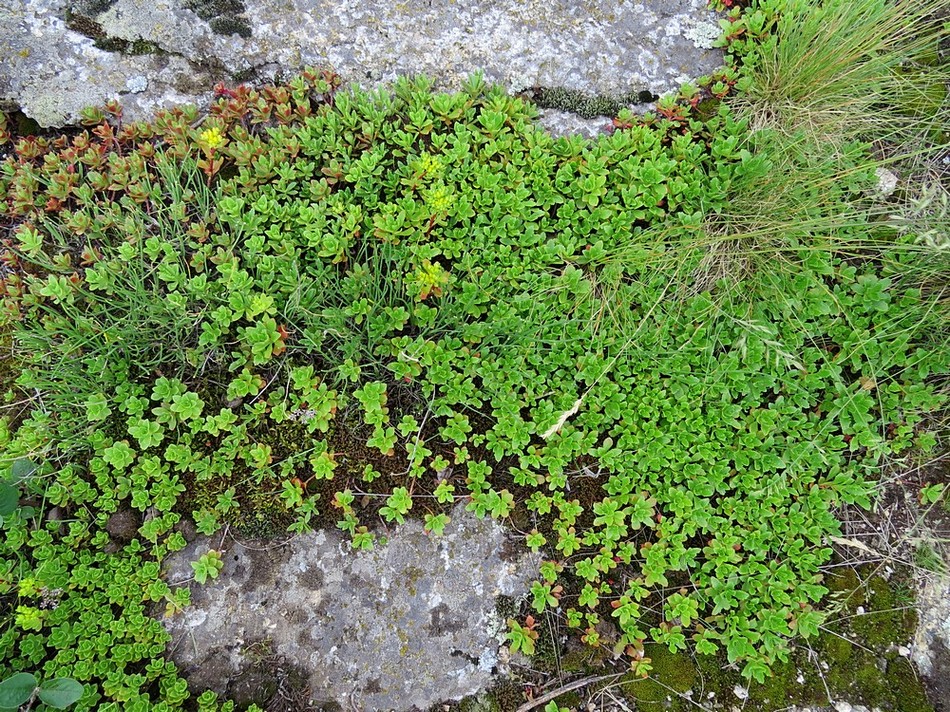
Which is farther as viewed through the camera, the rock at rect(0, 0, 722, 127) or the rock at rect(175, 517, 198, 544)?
the rock at rect(0, 0, 722, 127)

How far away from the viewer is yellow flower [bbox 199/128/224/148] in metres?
3.50

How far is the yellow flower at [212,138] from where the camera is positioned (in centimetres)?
350

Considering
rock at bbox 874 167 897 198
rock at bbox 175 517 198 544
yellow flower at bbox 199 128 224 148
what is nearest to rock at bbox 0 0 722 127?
yellow flower at bbox 199 128 224 148

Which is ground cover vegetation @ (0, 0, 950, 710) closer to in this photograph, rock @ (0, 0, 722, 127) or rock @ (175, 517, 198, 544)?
rock @ (175, 517, 198, 544)

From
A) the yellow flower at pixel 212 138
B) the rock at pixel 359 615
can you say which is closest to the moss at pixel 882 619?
the rock at pixel 359 615

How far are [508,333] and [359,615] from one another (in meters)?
1.89

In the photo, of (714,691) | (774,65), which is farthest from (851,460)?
(774,65)

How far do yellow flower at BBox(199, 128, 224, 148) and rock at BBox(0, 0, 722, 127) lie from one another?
44cm

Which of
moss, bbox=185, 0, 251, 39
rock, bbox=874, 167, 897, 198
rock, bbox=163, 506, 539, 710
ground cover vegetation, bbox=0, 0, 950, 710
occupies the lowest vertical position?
rock, bbox=163, 506, 539, 710

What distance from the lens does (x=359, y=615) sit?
3.32 metres

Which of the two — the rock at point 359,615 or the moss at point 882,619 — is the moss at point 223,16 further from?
the moss at point 882,619

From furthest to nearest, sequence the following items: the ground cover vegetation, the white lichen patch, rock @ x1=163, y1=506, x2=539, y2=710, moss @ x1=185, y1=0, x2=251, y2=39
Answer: the white lichen patch
moss @ x1=185, y1=0, x2=251, y2=39
the ground cover vegetation
rock @ x1=163, y1=506, x2=539, y2=710

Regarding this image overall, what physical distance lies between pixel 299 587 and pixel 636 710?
6.82 ft

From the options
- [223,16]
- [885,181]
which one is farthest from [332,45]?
[885,181]
